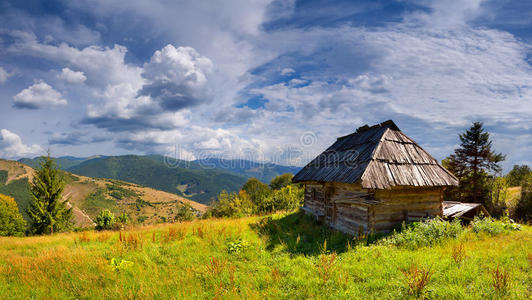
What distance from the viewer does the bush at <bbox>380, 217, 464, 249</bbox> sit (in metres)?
7.98

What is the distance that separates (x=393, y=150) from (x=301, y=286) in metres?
8.86

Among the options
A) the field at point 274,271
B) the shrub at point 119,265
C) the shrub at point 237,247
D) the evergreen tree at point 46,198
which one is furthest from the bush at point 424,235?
the evergreen tree at point 46,198

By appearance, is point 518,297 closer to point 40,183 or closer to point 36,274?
point 36,274

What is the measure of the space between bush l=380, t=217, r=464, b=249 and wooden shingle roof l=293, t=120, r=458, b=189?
72.1 inches

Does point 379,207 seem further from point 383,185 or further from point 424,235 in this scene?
point 424,235

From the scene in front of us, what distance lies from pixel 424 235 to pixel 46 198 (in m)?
33.5

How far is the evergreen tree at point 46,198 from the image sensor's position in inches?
916

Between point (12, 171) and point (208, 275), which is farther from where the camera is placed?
point (12, 171)

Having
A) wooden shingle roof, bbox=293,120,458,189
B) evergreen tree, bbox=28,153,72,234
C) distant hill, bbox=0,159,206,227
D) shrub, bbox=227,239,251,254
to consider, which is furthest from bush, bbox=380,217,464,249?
distant hill, bbox=0,159,206,227

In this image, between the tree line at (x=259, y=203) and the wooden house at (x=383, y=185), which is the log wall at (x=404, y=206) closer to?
the wooden house at (x=383, y=185)

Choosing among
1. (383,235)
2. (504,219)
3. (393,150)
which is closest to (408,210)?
(383,235)

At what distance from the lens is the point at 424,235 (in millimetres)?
8438

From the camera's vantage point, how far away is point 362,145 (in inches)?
510

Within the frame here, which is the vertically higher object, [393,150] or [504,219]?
[393,150]
